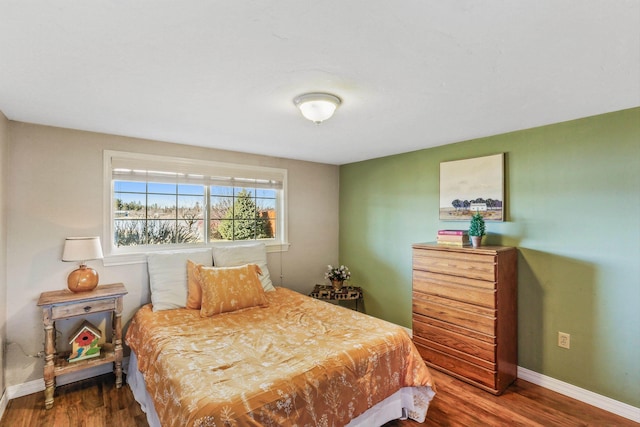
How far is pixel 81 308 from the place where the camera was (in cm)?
243

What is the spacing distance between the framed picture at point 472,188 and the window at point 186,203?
6.40ft

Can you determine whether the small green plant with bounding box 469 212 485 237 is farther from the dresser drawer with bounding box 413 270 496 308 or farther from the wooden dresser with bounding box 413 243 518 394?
the dresser drawer with bounding box 413 270 496 308

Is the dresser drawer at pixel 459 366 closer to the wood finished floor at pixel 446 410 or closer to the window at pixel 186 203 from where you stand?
the wood finished floor at pixel 446 410

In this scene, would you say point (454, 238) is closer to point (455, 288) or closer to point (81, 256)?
point (455, 288)

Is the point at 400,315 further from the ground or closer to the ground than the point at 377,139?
closer to the ground

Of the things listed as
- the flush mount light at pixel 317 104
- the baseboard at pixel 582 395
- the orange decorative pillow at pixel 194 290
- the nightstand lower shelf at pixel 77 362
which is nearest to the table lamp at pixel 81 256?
the nightstand lower shelf at pixel 77 362

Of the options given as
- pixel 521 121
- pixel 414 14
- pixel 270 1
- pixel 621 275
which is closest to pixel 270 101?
pixel 270 1

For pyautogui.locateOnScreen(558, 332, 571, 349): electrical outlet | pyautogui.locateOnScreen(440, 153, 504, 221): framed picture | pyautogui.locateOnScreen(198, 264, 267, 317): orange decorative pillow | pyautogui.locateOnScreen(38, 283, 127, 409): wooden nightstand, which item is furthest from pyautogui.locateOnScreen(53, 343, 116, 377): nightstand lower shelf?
pyautogui.locateOnScreen(558, 332, 571, 349): electrical outlet

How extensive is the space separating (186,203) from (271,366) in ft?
7.31

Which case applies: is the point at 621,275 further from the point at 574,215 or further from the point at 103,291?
the point at 103,291

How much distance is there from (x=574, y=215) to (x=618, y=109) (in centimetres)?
81

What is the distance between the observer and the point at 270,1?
3.64 ft

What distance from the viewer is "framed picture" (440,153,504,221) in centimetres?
289

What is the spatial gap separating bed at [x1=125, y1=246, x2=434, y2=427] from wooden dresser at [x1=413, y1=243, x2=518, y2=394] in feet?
2.34
